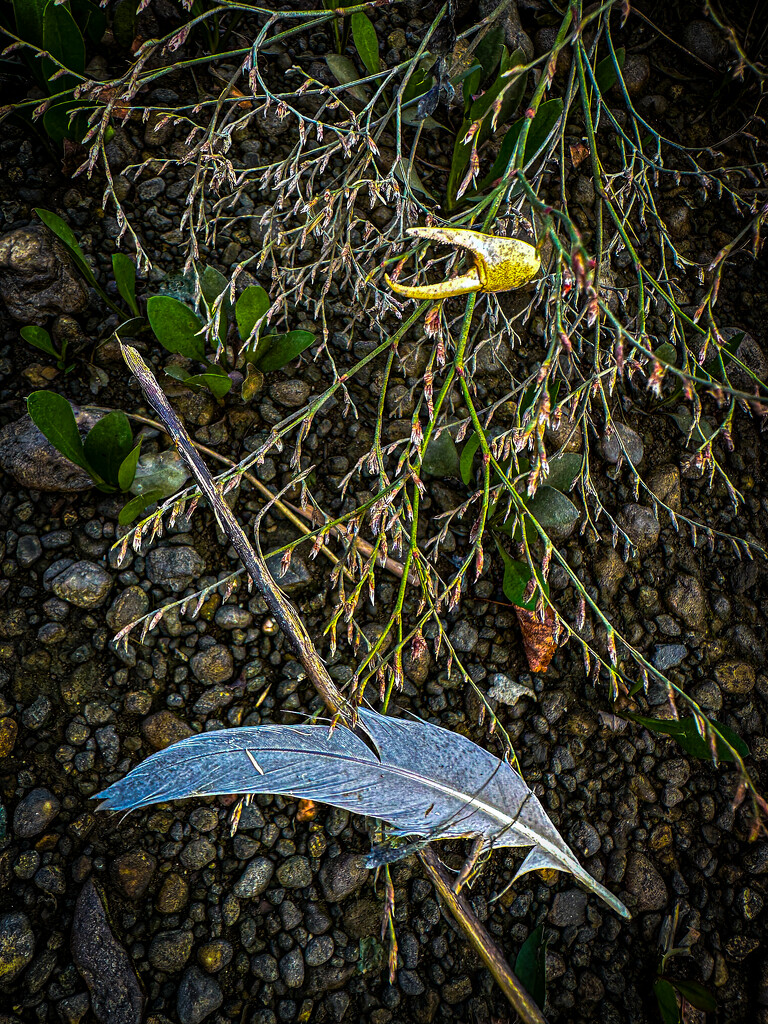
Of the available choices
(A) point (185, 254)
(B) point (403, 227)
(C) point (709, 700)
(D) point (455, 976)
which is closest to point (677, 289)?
(B) point (403, 227)

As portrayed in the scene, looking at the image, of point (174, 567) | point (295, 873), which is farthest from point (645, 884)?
point (174, 567)

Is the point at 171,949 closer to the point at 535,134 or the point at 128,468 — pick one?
the point at 128,468

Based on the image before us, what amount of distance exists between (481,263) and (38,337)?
1.17 meters

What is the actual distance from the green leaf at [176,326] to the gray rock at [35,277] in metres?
0.29

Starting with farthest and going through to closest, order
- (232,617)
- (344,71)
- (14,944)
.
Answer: (344,71), (232,617), (14,944)

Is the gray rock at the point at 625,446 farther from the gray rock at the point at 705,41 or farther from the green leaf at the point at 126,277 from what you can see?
the gray rock at the point at 705,41

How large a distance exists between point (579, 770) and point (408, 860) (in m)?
0.48

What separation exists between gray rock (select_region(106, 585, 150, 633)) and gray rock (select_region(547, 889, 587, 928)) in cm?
121

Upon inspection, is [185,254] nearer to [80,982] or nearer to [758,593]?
[80,982]

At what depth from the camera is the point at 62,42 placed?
1.67 meters

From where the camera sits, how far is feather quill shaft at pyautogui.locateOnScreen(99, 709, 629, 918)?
138cm

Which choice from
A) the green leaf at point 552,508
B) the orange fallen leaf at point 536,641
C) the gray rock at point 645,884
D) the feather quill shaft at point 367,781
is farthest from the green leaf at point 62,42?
the gray rock at point 645,884

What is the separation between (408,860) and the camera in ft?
4.81

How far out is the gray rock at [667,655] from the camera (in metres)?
1.72
